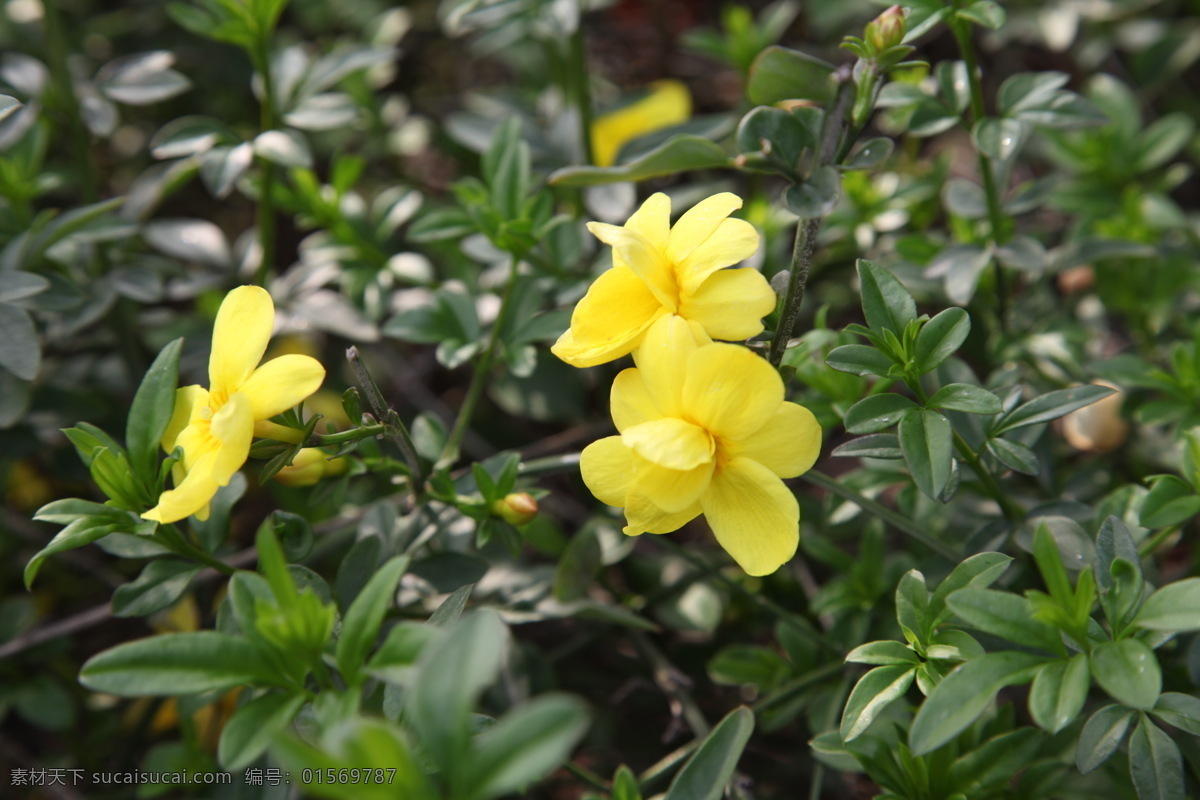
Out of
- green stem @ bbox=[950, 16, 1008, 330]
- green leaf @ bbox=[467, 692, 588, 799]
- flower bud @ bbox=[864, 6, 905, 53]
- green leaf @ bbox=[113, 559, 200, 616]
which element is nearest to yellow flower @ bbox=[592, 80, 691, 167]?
green stem @ bbox=[950, 16, 1008, 330]

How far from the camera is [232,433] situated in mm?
1095

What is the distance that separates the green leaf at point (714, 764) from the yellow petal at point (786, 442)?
0.41m

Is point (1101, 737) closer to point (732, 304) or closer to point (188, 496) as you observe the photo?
point (732, 304)

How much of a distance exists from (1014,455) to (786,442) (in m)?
0.43

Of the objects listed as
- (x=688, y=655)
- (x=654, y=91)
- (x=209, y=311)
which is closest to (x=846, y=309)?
(x=654, y=91)

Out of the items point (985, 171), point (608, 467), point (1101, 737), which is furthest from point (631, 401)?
point (985, 171)

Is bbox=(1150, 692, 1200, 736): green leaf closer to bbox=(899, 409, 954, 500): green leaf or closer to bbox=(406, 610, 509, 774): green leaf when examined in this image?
bbox=(899, 409, 954, 500): green leaf

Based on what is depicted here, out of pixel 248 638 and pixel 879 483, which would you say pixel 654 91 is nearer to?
pixel 879 483

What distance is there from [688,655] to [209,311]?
148 cm

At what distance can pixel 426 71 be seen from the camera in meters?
3.20

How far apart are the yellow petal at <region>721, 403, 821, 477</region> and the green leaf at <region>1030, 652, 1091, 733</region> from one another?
1.24ft

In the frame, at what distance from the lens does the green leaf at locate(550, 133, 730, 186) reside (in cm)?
142

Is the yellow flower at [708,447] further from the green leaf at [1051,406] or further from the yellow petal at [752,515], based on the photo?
the green leaf at [1051,406]

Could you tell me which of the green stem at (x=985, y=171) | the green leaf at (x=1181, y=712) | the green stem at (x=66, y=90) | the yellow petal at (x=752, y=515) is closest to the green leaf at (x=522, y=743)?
the yellow petal at (x=752, y=515)
